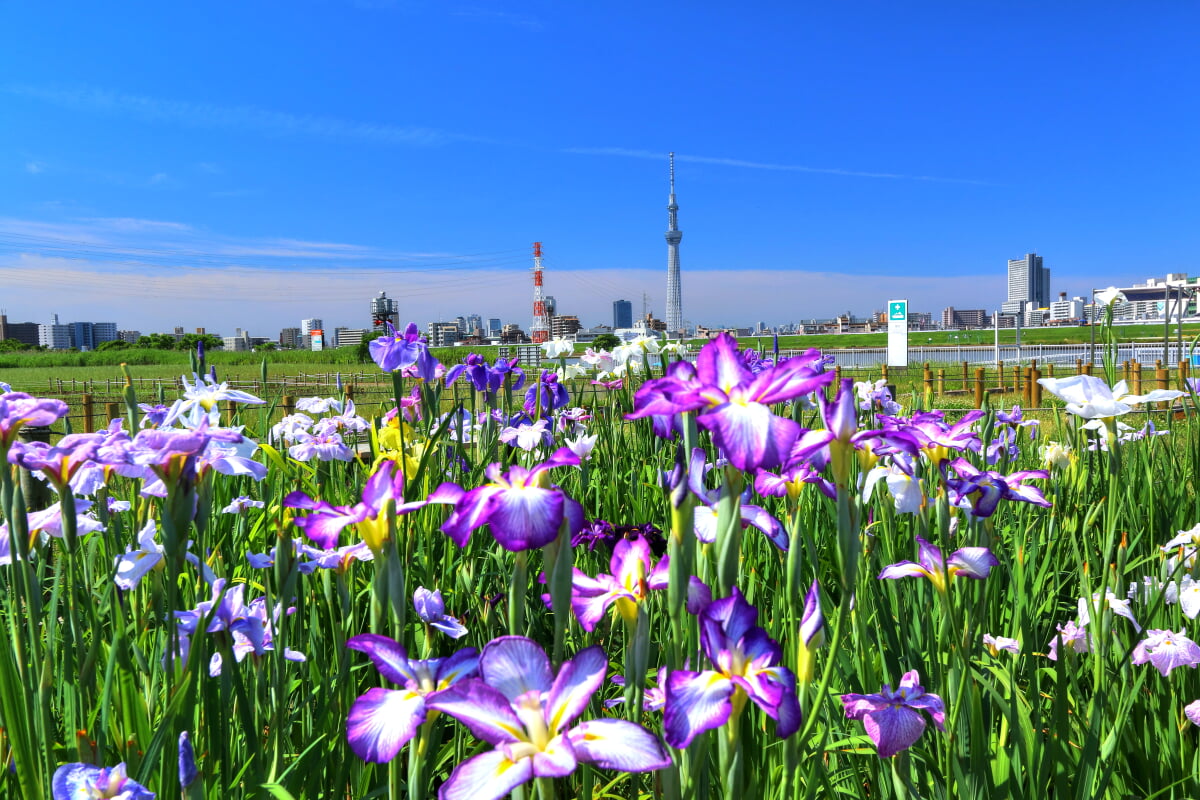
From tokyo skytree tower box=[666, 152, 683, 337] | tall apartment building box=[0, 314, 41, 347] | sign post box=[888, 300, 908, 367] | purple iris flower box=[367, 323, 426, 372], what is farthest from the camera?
tall apartment building box=[0, 314, 41, 347]

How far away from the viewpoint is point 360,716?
0.81m

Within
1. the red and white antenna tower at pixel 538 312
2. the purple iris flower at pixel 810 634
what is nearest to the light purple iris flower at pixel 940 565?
the purple iris flower at pixel 810 634

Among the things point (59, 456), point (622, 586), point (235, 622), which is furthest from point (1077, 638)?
point (59, 456)

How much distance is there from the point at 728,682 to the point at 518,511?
0.27m

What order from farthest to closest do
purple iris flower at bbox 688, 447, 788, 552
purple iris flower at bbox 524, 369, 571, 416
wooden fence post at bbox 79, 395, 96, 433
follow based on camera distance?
wooden fence post at bbox 79, 395, 96, 433
purple iris flower at bbox 524, 369, 571, 416
purple iris flower at bbox 688, 447, 788, 552

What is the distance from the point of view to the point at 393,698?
832 mm

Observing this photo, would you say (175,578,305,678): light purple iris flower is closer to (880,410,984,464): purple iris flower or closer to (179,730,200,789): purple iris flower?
(179,730,200,789): purple iris flower

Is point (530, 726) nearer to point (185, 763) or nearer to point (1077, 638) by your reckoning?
point (185, 763)

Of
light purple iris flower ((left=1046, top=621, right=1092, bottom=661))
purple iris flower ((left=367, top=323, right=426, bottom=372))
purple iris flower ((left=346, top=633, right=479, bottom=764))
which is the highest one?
purple iris flower ((left=367, top=323, right=426, bottom=372))

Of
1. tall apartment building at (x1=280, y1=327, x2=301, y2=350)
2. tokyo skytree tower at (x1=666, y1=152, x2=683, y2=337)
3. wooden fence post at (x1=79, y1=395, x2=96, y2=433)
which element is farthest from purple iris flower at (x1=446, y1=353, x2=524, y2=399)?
tall apartment building at (x1=280, y1=327, x2=301, y2=350)

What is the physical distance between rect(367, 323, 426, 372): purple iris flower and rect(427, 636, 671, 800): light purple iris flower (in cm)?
181

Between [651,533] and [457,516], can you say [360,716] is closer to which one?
[457,516]

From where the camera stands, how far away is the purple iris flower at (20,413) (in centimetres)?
93

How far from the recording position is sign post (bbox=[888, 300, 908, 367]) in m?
14.5
